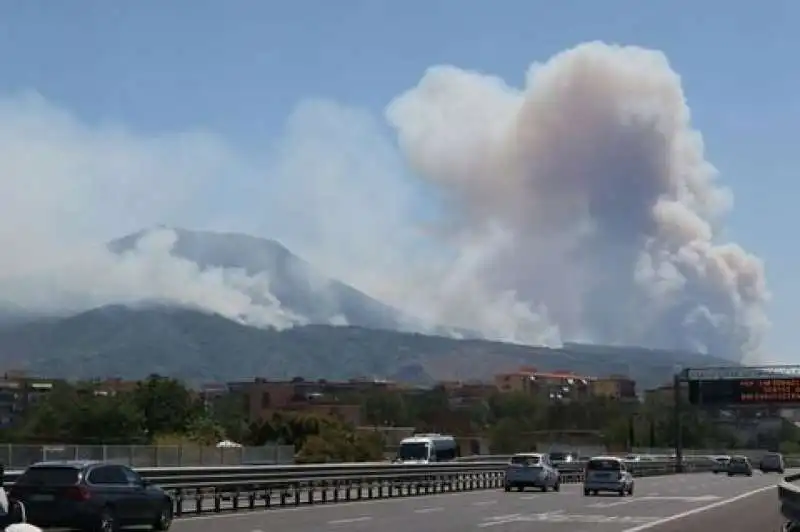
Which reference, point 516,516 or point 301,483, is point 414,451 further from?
point 516,516

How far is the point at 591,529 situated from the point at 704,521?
6.14 metres

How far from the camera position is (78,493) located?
28.3m

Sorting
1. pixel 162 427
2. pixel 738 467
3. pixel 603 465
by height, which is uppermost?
pixel 162 427

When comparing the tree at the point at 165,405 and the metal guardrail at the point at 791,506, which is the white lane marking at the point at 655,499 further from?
the tree at the point at 165,405

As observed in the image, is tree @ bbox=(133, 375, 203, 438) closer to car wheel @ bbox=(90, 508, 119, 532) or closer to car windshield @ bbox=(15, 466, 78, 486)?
car windshield @ bbox=(15, 466, 78, 486)

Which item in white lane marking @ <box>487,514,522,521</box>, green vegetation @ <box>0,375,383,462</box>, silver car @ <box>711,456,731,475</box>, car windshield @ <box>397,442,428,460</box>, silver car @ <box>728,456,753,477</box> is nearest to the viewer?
white lane marking @ <box>487,514,522,521</box>

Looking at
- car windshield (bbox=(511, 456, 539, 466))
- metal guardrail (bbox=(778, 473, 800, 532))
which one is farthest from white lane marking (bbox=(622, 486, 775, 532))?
car windshield (bbox=(511, 456, 539, 466))

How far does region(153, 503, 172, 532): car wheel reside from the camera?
30172mm

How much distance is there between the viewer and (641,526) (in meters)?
33.0

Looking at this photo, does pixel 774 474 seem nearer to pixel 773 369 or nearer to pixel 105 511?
pixel 773 369

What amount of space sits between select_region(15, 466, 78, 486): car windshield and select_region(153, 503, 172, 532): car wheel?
2330 millimetres

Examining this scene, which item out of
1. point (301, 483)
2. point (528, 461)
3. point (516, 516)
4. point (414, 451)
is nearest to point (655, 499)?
point (528, 461)

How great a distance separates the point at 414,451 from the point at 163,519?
50323mm

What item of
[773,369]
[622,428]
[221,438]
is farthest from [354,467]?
[622,428]
